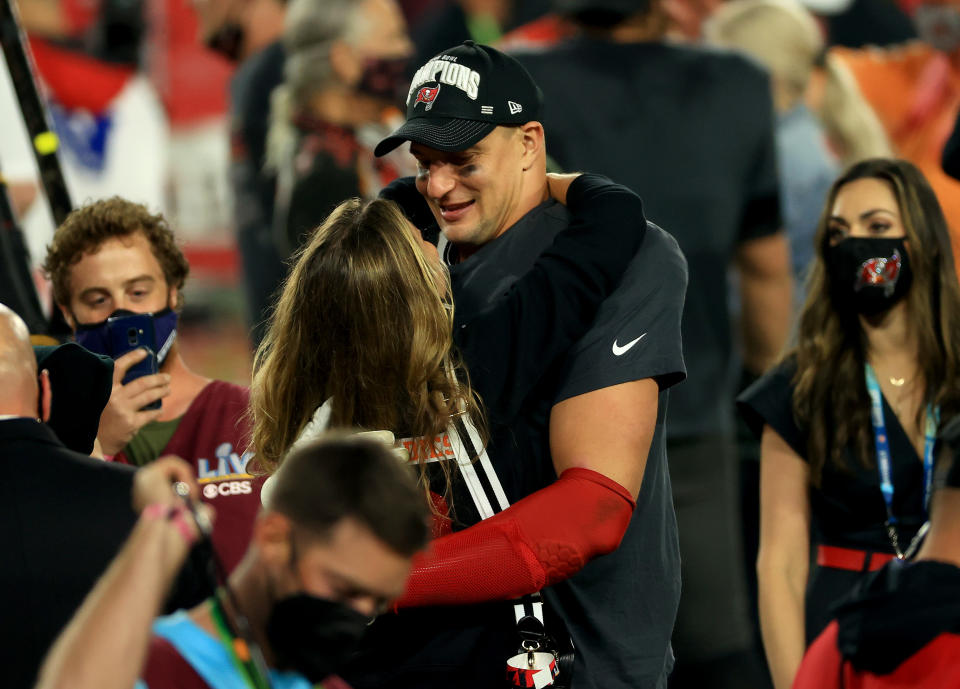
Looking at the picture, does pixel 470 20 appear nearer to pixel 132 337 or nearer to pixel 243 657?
pixel 132 337

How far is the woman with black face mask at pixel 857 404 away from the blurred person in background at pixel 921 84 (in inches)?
83.2

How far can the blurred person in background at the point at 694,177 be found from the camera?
4227 millimetres

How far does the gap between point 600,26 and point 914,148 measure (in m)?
2.26

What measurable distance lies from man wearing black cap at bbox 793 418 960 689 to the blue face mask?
5.48 ft

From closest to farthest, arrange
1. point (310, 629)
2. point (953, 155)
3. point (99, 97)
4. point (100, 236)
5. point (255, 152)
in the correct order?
point (310, 629), point (100, 236), point (953, 155), point (255, 152), point (99, 97)

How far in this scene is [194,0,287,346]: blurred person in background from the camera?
5496 millimetres

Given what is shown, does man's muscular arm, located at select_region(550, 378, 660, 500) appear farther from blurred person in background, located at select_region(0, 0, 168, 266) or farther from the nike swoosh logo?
blurred person in background, located at select_region(0, 0, 168, 266)

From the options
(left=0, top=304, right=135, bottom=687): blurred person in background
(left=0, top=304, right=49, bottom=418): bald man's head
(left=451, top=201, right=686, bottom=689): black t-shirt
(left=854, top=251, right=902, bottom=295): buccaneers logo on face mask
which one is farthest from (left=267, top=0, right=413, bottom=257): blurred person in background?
(left=0, top=304, right=135, bottom=687): blurred person in background

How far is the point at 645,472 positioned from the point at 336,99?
293cm

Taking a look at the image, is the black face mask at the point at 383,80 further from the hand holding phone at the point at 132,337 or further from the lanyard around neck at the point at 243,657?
the lanyard around neck at the point at 243,657

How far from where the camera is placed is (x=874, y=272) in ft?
10.9

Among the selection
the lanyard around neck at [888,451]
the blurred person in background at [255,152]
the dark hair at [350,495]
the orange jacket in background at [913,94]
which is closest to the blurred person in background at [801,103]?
the orange jacket in background at [913,94]

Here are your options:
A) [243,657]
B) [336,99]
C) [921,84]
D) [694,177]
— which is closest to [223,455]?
[243,657]

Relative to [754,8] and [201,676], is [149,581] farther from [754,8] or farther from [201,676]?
[754,8]
